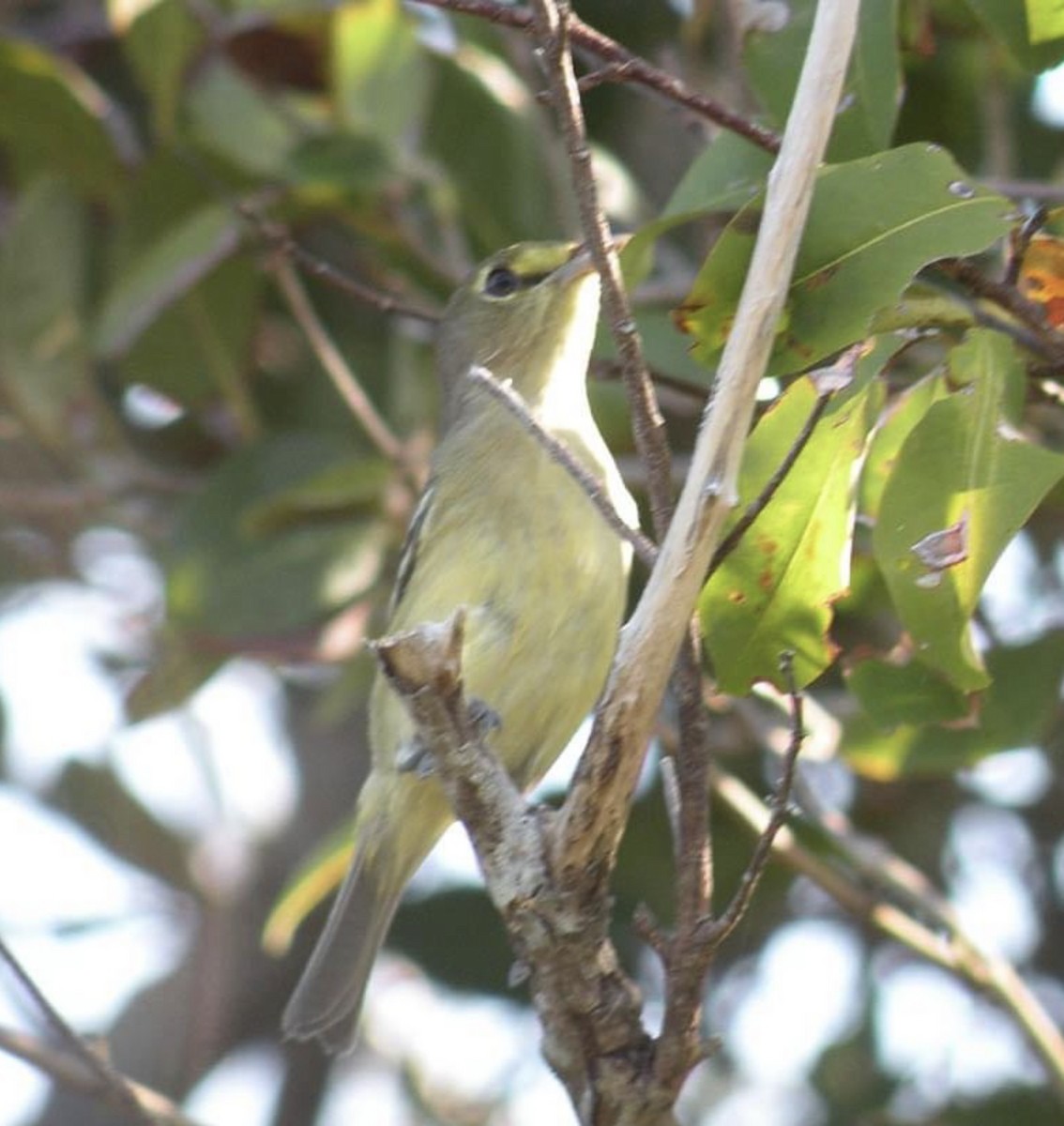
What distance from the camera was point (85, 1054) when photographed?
2803 mm

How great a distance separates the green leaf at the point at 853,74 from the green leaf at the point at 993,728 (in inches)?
37.4

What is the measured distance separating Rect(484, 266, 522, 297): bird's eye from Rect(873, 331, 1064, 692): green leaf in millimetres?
1526

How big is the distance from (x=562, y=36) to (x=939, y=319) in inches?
25.6

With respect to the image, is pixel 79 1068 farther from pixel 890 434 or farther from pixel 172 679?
pixel 890 434

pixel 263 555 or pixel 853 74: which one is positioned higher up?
pixel 853 74

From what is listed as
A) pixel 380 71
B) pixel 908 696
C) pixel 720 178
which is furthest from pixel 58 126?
pixel 908 696

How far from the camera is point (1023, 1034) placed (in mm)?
3441

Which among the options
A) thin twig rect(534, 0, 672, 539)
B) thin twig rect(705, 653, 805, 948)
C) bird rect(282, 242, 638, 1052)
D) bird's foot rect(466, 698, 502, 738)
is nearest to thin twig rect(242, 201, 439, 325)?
bird rect(282, 242, 638, 1052)

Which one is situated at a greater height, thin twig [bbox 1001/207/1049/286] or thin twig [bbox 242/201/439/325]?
thin twig [bbox 242/201/439/325]

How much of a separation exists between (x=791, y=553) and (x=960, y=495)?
222mm

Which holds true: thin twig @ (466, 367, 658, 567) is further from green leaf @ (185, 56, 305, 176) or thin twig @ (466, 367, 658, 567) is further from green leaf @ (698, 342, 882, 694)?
green leaf @ (185, 56, 305, 176)

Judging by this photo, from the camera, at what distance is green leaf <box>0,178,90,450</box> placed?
4.62m

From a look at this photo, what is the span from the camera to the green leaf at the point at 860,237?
237cm

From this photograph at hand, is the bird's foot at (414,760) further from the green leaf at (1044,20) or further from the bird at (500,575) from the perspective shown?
the green leaf at (1044,20)
